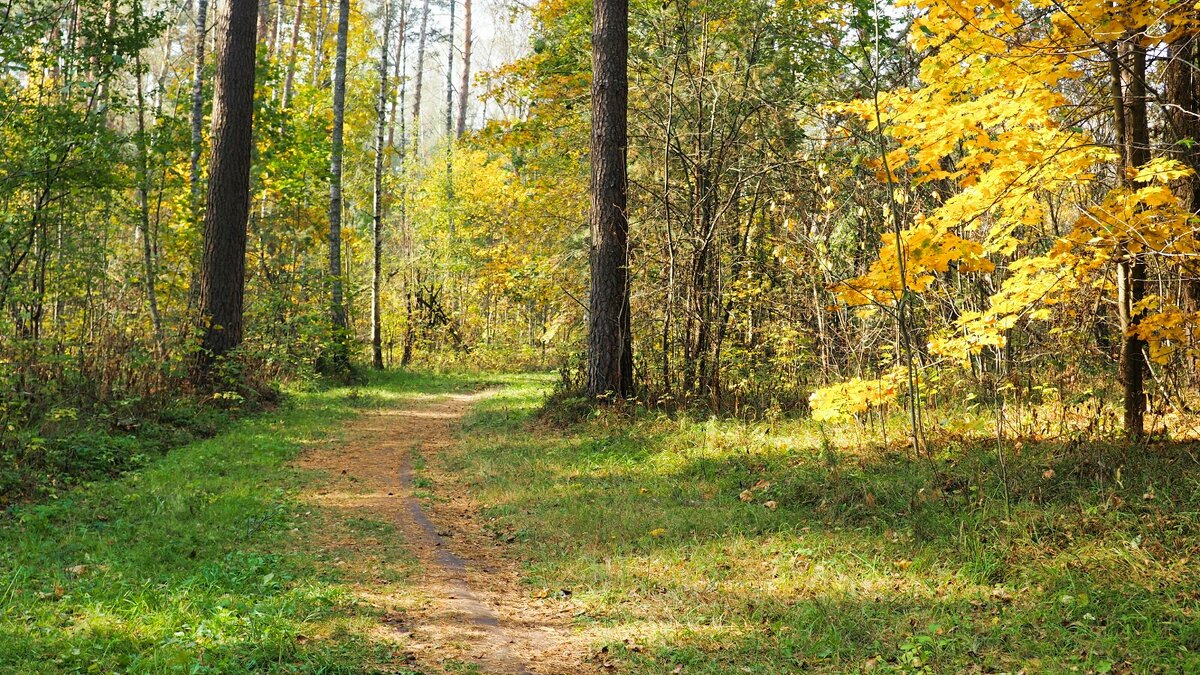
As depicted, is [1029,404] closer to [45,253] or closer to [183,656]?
[183,656]

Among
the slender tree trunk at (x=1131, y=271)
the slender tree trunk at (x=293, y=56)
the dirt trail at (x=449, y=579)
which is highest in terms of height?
the slender tree trunk at (x=293, y=56)

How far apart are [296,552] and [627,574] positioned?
8.24 feet

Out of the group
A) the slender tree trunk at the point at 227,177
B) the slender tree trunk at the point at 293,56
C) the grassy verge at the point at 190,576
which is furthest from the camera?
the slender tree trunk at the point at 293,56

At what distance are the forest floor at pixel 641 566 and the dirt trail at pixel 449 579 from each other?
3 cm

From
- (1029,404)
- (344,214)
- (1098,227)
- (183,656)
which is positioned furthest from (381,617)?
(344,214)

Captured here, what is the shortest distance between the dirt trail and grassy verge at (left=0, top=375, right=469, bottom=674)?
25cm

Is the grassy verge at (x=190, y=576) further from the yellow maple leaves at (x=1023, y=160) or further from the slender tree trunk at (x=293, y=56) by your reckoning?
the slender tree trunk at (x=293, y=56)

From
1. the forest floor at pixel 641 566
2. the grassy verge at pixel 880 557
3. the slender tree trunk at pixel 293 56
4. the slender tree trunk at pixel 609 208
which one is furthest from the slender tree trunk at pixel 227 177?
the slender tree trunk at pixel 293 56

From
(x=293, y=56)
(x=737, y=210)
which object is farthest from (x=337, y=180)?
(x=737, y=210)

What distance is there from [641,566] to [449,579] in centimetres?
142

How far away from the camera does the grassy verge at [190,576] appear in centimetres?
397

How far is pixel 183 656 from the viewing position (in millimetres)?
3838

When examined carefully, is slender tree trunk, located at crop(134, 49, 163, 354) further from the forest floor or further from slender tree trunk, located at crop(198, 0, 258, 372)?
the forest floor

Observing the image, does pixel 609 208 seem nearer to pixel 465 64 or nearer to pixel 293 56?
pixel 293 56
